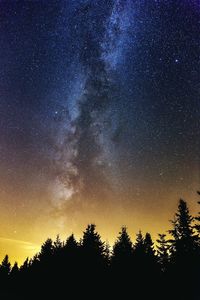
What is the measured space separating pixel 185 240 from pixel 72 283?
43.6 ft

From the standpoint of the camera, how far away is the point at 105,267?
3144 centimetres

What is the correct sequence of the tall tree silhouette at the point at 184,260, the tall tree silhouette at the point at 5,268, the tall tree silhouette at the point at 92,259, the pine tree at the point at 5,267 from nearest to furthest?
the tall tree silhouette at the point at 184,260, the tall tree silhouette at the point at 92,259, the tall tree silhouette at the point at 5,268, the pine tree at the point at 5,267

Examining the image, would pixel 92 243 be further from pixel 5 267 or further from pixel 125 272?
pixel 5 267

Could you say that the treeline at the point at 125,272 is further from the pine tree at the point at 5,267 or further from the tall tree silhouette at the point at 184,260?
the pine tree at the point at 5,267

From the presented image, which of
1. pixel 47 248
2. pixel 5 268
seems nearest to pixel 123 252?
pixel 47 248

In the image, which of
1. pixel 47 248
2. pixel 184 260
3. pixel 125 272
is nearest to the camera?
pixel 184 260

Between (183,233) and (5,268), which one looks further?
(5,268)

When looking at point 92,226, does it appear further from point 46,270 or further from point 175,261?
point 175,261

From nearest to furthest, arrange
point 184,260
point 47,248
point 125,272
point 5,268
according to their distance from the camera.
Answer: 1. point 184,260
2. point 125,272
3. point 47,248
4. point 5,268

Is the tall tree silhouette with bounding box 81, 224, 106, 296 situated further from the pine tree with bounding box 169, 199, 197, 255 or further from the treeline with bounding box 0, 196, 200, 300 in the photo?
the pine tree with bounding box 169, 199, 197, 255

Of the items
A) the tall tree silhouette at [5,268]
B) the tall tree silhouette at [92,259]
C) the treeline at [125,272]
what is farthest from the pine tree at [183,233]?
the tall tree silhouette at [5,268]

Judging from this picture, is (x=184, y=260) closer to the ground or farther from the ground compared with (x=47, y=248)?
closer to the ground

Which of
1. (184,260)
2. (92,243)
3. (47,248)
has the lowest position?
(184,260)

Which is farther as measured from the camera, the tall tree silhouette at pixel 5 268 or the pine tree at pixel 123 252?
the tall tree silhouette at pixel 5 268
